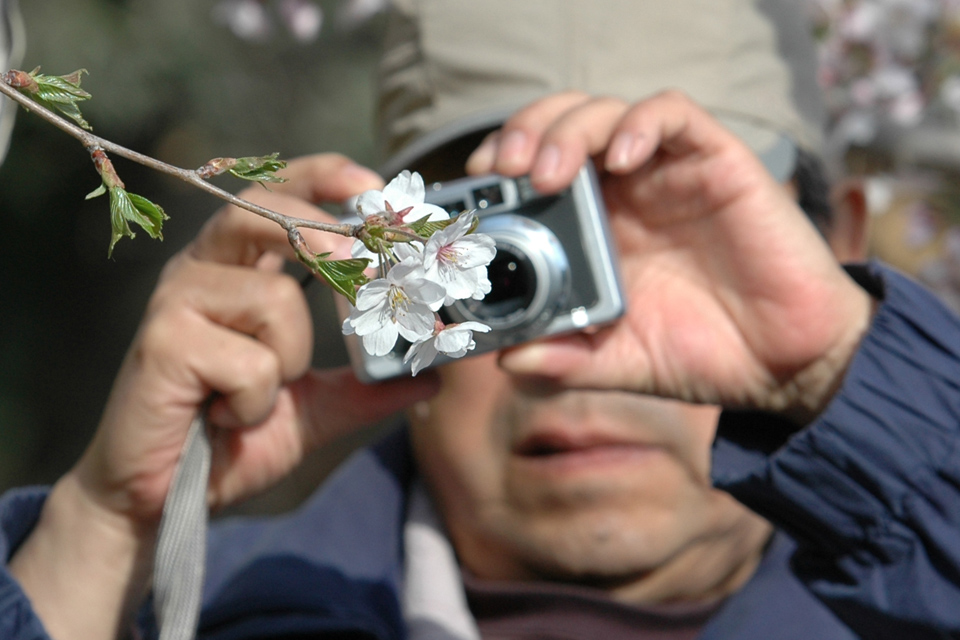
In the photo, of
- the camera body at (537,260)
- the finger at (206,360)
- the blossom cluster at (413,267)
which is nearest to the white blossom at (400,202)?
the blossom cluster at (413,267)

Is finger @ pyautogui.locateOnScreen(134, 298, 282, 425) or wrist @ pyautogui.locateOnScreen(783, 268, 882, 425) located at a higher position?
finger @ pyautogui.locateOnScreen(134, 298, 282, 425)

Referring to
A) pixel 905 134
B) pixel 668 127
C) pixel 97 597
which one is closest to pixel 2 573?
pixel 97 597

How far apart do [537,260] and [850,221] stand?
2.50 feet

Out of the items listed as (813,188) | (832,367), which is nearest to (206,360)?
(832,367)

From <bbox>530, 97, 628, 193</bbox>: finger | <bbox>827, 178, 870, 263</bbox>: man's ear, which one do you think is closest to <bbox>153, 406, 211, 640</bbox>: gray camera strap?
<bbox>530, 97, 628, 193</bbox>: finger

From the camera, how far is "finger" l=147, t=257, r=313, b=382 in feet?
2.76

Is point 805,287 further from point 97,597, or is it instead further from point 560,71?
point 97,597

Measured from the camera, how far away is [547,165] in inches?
31.5

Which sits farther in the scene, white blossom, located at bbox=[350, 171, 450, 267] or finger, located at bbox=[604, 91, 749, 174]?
finger, located at bbox=[604, 91, 749, 174]

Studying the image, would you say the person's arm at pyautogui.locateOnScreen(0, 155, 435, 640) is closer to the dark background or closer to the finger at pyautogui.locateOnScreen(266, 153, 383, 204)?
the finger at pyautogui.locateOnScreen(266, 153, 383, 204)

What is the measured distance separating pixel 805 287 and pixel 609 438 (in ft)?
0.96

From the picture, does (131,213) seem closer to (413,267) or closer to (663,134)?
(413,267)

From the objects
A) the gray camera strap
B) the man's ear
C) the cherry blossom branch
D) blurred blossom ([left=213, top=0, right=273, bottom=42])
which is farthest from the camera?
blurred blossom ([left=213, top=0, right=273, bottom=42])

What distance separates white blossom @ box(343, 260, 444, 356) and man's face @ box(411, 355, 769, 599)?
64 centimetres
